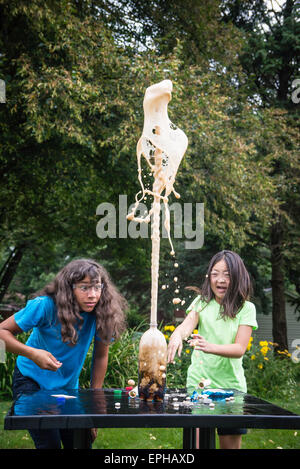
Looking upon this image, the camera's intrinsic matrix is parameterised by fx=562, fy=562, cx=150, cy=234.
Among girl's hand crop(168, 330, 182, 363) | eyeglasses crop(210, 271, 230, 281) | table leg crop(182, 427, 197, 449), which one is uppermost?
eyeglasses crop(210, 271, 230, 281)

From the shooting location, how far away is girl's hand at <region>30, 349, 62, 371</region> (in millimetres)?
2488

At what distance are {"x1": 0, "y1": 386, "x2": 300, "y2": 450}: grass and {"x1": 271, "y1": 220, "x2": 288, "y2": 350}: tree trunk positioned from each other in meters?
7.22

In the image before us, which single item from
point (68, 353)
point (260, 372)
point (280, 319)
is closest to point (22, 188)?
point (260, 372)

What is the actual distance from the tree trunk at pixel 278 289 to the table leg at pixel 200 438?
10.0 meters

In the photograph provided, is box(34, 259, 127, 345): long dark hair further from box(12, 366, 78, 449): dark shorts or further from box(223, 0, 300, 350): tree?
box(223, 0, 300, 350): tree

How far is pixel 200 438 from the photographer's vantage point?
8.48ft

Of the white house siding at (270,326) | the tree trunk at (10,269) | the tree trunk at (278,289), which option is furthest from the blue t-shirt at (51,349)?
the white house siding at (270,326)

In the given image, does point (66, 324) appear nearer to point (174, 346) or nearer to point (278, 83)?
point (174, 346)

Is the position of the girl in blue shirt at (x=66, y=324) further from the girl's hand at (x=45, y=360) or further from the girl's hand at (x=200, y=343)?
the girl's hand at (x=200, y=343)

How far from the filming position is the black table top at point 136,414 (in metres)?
1.99

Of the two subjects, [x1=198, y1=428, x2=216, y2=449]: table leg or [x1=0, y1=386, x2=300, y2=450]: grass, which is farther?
[x1=0, y1=386, x2=300, y2=450]: grass

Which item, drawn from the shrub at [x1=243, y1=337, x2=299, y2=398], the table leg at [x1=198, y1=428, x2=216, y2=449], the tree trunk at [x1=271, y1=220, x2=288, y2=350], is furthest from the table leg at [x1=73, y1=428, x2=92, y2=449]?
the tree trunk at [x1=271, y1=220, x2=288, y2=350]

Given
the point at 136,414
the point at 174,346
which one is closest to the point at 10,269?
the point at 174,346
